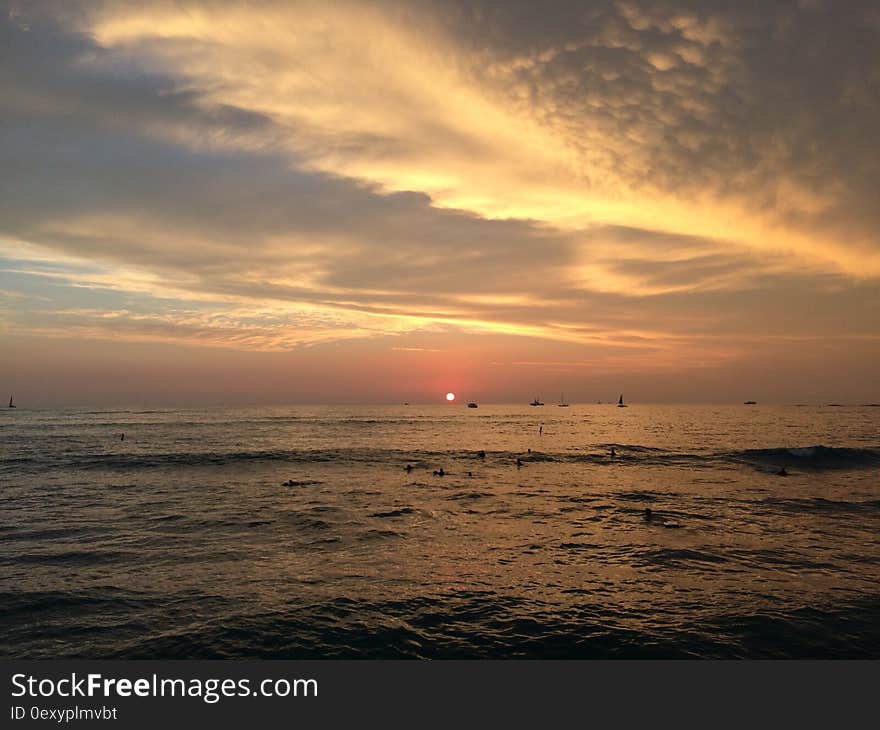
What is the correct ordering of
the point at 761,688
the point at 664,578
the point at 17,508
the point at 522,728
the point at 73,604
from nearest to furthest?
the point at 522,728 → the point at 761,688 → the point at 73,604 → the point at 664,578 → the point at 17,508

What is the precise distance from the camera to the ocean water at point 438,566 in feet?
53.1

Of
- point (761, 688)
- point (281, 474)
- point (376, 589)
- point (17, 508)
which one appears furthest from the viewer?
point (281, 474)

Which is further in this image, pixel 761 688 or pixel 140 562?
pixel 140 562

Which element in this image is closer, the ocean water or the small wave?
the ocean water

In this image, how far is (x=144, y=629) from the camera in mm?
16734

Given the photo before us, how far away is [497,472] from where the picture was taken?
59688mm

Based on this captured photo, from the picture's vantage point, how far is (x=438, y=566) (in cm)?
2381

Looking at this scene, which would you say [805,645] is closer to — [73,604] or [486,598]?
[486,598]

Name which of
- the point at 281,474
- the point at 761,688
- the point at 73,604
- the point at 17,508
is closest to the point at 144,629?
the point at 73,604

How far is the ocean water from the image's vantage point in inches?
637

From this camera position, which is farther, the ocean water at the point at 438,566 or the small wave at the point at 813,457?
the small wave at the point at 813,457

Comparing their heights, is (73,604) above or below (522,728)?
below

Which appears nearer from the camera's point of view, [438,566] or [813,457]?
[438,566]

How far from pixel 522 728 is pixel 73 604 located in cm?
1706
